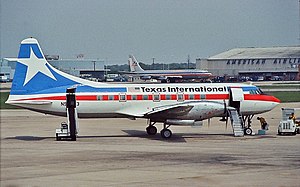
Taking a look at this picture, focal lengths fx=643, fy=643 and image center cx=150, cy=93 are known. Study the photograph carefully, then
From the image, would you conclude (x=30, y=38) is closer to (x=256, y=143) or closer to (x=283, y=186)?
(x=256, y=143)

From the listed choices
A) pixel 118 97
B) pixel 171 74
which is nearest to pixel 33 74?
pixel 118 97

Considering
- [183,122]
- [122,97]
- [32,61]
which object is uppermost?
[32,61]

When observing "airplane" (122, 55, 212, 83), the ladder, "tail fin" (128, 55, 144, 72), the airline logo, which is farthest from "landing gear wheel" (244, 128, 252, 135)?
"tail fin" (128, 55, 144, 72)

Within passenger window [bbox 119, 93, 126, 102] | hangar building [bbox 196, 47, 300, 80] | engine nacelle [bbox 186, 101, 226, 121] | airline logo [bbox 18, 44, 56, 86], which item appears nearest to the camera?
engine nacelle [bbox 186, 101, 226, 121]

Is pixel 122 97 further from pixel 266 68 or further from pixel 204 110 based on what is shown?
pixel 266 68

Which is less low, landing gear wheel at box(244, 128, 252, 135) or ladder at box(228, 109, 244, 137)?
ladder at box(228, 109, 244, 137)

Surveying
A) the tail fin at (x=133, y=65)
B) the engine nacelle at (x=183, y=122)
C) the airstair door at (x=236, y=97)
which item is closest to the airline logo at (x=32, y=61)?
the engine nacelle at (x=183, y=122)

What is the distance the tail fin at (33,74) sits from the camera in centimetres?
4128

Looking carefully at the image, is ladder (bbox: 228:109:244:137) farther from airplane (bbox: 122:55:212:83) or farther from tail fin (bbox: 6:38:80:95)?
airplane (bbox: 122:55:212:83)

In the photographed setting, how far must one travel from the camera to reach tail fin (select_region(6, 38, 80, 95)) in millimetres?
41281

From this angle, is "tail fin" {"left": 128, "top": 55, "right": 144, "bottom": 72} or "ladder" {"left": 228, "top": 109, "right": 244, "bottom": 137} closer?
"ladder" {"left": 228, "top": 109, "right": 244, "bottom": 137}

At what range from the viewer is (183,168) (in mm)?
27391

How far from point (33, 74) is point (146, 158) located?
13709 mm

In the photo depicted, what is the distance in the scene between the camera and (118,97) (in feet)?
138
